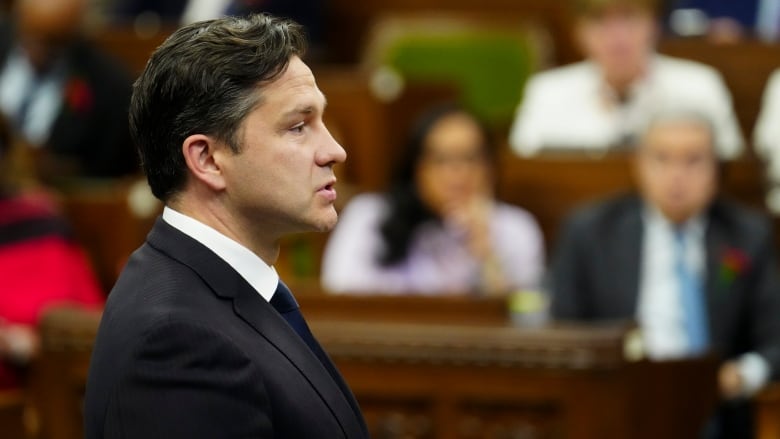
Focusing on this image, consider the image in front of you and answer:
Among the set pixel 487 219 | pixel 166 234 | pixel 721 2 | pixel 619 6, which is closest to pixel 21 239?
pixel 487 219

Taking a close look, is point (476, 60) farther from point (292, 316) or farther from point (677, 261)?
point (292, 316)

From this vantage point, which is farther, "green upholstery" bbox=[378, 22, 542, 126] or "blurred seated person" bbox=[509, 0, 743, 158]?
"green upholstery" bbox=[378, 22, 542, 126]

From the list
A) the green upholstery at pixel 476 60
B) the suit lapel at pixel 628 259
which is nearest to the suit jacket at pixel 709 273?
the suit lapel at pixel 628 259

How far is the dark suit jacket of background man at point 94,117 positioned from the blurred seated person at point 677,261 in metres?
1.80

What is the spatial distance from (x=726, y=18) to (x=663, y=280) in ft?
5.64

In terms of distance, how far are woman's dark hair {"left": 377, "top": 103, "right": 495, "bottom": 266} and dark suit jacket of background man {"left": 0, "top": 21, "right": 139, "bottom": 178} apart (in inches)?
46.9

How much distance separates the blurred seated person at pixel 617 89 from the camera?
3885 mm

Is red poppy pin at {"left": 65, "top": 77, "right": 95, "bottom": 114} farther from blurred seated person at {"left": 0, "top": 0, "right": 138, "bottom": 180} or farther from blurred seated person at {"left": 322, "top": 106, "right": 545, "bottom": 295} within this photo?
blurred seated person at {"left": 322, "top": 106, "right": 545, "bottom": 295}

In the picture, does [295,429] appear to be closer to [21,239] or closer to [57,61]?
[21,239]

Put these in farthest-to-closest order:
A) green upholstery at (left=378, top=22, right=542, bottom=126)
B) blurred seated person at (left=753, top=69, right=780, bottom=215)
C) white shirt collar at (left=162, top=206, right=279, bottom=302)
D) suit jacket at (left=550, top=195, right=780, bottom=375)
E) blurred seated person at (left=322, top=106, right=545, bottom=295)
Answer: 1. green upholstery at (left=378, top=22, right=542, bottom=126)
2. blurred seated person at (left=753, top=69, right=780, bottom=215)
3. blurred seated person at (left=322, top=106, right=545, bottom=295)
4. suit jacket at (left=550, top=195, right=780, bottom=375)
5. white shirt collar at (left=162, top=206, right=279, bottom=302)

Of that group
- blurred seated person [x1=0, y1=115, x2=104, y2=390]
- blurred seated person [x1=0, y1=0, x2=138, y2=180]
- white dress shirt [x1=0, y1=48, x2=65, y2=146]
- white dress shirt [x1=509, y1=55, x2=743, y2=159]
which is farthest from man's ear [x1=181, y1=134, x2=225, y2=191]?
white dress shirt [x1=0, y1=48, x2=65, y2=146]

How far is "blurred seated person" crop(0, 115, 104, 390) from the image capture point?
312 centimetres

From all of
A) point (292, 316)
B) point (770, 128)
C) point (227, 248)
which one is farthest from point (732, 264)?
point (227, 248)

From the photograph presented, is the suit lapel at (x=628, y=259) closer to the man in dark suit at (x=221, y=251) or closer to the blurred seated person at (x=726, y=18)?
the blurred seated person at (x=726, y=18)
